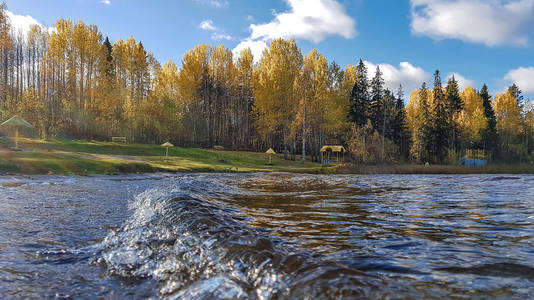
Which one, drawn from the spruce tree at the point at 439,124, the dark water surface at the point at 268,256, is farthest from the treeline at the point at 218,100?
the dark water surface at the point at 268,256

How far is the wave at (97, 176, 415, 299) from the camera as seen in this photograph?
2084mm

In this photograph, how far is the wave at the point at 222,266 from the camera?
208 cm

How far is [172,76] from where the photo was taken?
162 feet

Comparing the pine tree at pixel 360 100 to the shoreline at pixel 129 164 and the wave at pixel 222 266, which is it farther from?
the wave at pixel 222 266

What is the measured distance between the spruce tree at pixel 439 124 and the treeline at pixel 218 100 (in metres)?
0.17

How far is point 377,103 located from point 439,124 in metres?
10.5

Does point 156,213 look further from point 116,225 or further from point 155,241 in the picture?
point 155,241

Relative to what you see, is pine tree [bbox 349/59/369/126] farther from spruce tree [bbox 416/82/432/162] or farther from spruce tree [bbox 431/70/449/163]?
spruce tree [bbox 431/70/449/163]

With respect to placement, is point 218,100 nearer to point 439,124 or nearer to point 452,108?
point 439,124

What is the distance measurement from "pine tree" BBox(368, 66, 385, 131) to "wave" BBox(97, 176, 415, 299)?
2111 inches

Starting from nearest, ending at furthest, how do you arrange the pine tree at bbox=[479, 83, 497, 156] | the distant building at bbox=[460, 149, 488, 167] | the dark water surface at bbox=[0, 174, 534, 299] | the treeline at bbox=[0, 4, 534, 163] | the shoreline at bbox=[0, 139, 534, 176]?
1. the dark water surface at bbox=[0, 174, 534, 299]
2. the shoreline at bbox=[0, 139, 534, 176]
3. the treeline at bbox=[0, 4, 534, 163]
4. the distant building at bbox=[460, 149, 488, 167]
5. the pine tree at bbox=[479, 83, 497, 156]

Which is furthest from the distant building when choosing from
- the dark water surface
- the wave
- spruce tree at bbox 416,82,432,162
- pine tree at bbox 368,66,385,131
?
the wave

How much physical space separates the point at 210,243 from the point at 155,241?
2.94 feet

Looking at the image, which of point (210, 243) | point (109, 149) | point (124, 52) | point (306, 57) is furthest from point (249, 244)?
point (124, 52)
